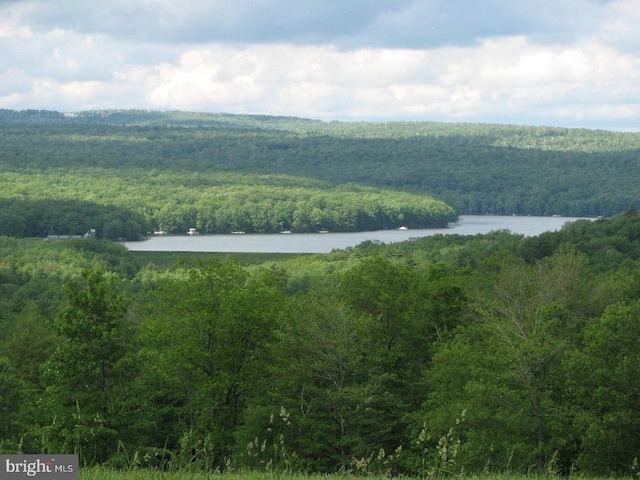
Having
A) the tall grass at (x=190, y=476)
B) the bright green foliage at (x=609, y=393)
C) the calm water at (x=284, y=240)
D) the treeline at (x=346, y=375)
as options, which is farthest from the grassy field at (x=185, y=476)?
the calm water at (x=284, y=240)

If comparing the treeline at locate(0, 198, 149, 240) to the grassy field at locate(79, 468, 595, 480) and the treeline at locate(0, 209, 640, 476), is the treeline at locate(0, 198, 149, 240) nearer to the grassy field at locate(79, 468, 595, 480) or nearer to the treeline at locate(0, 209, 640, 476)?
the treeline at locate(0, 209, 640, 476)

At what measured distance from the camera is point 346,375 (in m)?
25.1

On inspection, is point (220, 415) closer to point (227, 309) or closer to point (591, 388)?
point (227, 309)

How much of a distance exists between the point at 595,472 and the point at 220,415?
10084 mm

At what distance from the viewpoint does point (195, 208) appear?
16762 cm

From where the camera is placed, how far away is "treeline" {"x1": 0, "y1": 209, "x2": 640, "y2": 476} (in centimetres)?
2008

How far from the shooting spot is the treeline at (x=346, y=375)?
20078 mm

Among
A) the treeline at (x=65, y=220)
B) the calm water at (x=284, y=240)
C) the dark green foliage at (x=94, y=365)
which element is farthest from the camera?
the treeline at (x=65, y=220)

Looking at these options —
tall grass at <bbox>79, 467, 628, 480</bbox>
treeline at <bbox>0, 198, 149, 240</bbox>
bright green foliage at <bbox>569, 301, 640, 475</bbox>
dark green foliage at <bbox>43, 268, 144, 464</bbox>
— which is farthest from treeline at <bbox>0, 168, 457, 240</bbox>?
tall grass at <bbox>79, 467, 628, 480</bbox>

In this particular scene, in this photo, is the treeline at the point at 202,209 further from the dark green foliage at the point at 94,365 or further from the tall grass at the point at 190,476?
the tall grass at the point at 190,476

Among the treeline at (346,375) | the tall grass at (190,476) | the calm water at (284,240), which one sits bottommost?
the calm water at (284,240)

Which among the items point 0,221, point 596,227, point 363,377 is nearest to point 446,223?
point 0,221

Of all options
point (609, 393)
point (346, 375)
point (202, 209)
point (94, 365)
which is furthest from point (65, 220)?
point (609, 393)

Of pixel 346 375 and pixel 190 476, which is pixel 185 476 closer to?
pixel 190 476
